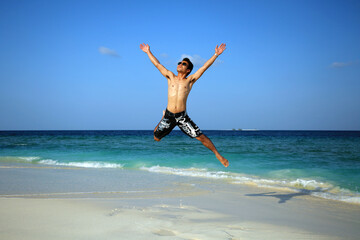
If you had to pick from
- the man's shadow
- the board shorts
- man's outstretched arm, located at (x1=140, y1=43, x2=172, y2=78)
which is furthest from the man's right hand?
the man's shadow

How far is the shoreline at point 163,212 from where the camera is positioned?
439 centimetres

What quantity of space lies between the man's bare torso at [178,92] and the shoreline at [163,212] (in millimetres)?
2127

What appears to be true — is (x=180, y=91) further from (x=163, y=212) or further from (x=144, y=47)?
(x=163, y=212)

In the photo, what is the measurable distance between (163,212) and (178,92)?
94.7 inches

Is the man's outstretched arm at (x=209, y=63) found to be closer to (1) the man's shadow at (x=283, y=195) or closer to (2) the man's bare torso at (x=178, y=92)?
(2) the man's bare torso at (x=178, y=92)

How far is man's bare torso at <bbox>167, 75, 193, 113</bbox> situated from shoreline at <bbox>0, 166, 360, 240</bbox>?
6.98 ft

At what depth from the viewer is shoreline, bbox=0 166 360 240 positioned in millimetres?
4395

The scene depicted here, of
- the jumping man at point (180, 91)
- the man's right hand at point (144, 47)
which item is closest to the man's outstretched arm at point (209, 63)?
the jumping man at point (180, 91)

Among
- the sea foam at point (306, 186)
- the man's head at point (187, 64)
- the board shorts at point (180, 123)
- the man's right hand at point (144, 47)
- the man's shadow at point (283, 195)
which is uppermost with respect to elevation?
the man's right hand at point (144, 47)

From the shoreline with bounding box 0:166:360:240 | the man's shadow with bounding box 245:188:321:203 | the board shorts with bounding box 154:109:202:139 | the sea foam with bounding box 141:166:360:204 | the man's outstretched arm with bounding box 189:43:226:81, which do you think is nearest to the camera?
the shoreline with bounding box 0:166:360:240

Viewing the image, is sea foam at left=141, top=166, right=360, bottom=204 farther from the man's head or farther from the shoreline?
the man's head

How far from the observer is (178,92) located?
5656 millimetres

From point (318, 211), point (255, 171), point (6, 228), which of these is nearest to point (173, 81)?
point (6, 228)

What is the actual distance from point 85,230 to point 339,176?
11.5 m
